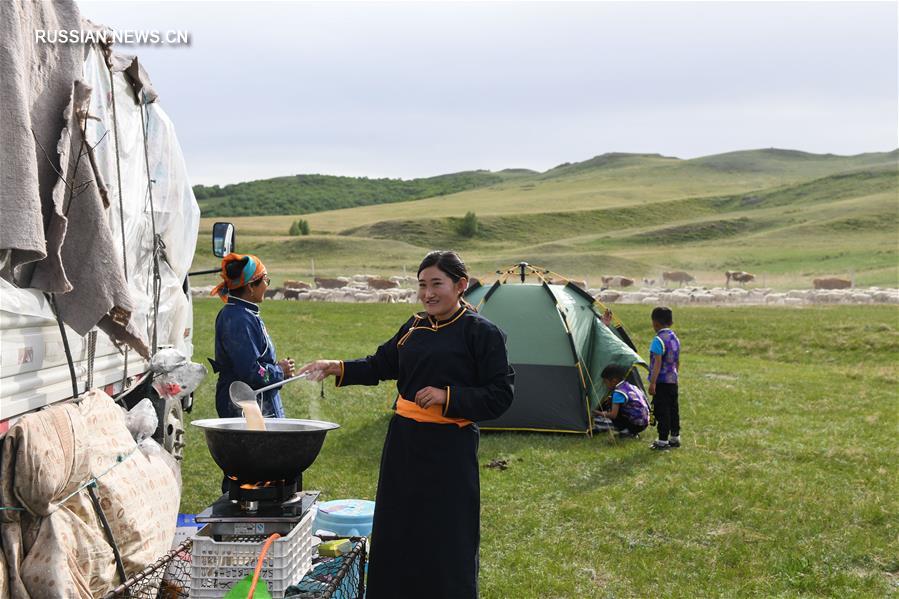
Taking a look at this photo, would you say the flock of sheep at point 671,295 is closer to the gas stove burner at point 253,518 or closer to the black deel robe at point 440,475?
the black deel robe at point 440,475

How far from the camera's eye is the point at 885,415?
10977 millimetres

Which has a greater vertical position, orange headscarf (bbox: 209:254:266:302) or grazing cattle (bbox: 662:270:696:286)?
orange headscarf (bbox: 209:254:266:302)

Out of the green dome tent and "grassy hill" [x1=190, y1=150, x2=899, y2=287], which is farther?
"grassy hill" [x1=190, y1=150, x2=899, y2=287]

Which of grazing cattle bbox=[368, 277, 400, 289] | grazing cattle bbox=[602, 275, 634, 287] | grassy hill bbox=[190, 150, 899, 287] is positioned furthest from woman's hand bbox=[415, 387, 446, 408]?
grassy hill bbox=[190, 150, 899, 287]

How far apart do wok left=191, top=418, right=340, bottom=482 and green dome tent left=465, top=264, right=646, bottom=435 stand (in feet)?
20.1

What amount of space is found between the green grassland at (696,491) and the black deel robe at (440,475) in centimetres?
137

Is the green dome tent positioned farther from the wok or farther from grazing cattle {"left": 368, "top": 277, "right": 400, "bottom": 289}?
grazing cattle {"left": 368, "top": 277, "right": 400, "bottom": 289}

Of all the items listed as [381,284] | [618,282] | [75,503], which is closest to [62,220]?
[75,503]

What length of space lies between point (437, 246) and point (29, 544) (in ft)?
243

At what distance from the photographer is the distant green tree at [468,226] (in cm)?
7806

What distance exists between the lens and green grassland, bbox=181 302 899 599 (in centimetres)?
569

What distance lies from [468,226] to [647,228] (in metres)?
16.5

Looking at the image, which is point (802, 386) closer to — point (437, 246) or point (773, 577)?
point (773, 577)

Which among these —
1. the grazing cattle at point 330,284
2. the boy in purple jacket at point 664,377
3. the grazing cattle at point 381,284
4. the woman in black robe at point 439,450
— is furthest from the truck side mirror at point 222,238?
the grazing cattle at point 330,284
